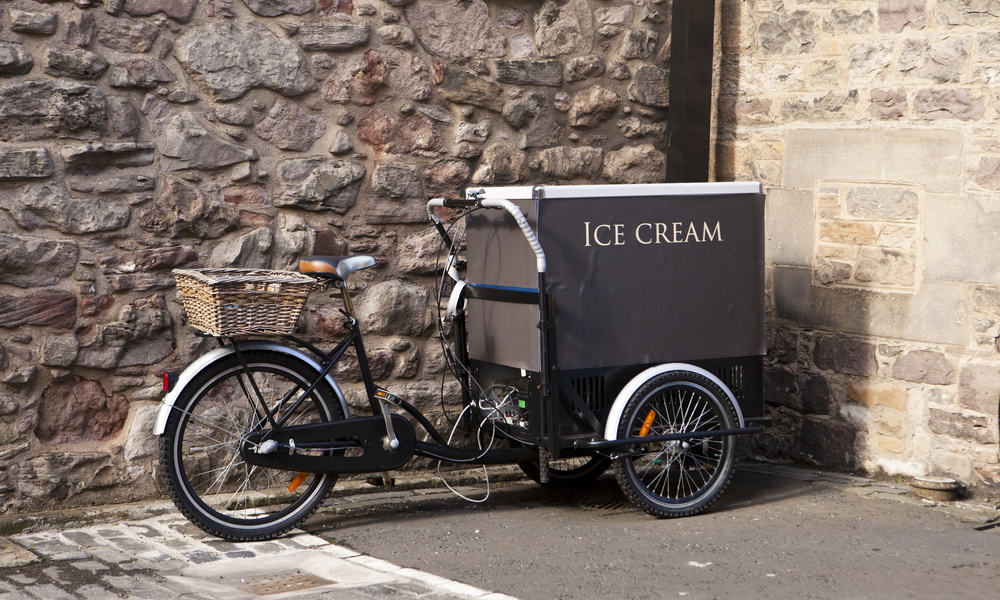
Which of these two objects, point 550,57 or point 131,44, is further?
point 550,57

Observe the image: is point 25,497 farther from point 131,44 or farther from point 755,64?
point 755,64

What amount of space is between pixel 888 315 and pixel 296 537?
311 centimetres

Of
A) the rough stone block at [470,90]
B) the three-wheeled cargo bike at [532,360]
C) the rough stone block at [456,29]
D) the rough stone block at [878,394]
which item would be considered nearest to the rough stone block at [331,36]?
the rough stone block at [456,29]

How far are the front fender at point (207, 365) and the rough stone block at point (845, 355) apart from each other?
8.60 ft

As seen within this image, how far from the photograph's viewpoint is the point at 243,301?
4.62m

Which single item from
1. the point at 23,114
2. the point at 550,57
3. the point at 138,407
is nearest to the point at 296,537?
the point at 138,407

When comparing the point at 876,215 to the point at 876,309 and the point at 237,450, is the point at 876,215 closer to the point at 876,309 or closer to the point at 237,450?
the point at 876,309

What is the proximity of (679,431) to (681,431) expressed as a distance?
4 centimetres

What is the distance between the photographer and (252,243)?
5.46 meters

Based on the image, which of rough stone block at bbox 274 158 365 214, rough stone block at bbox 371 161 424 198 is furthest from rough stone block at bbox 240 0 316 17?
rough stone block at bbox 371 161 424 198

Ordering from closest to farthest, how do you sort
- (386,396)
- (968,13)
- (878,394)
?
(386,396) < (968,13) < (878,394)

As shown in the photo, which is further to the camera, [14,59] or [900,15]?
[900,15]

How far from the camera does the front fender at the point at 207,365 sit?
4.70 meters

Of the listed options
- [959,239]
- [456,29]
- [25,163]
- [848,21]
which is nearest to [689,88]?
[848,21]
